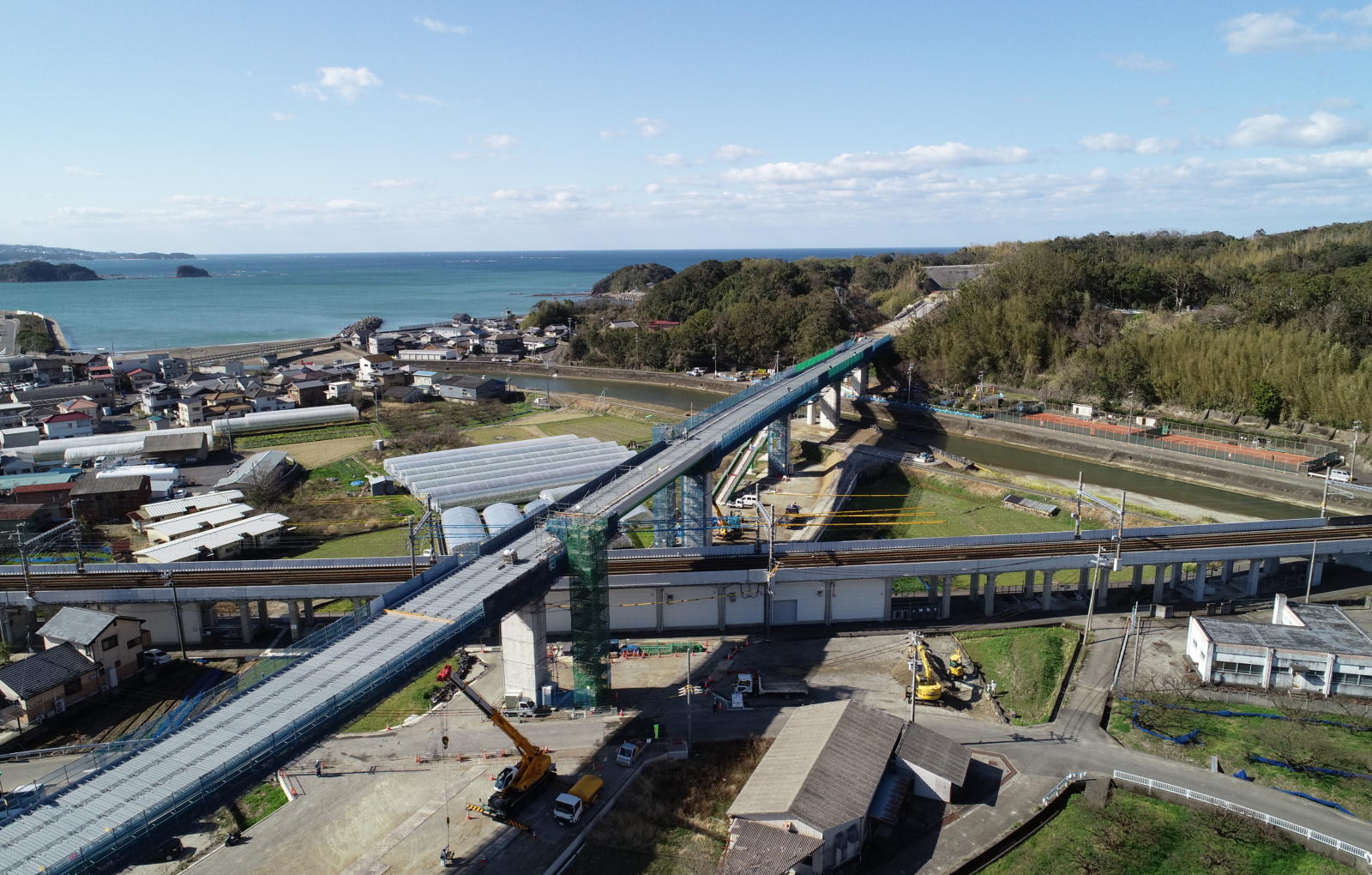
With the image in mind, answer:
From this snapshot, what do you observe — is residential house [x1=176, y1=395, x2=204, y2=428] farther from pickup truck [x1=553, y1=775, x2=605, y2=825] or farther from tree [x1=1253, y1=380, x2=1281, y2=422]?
tree [x1=1253, y1=380, x2=1281, y2=422]

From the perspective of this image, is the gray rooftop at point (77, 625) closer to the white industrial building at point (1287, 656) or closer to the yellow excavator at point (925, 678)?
the yellow excavator at point (925, 678)

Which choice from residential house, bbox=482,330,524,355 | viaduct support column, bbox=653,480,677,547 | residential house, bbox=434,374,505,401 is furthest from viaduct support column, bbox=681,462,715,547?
residential house, bbox=482,330,524,355

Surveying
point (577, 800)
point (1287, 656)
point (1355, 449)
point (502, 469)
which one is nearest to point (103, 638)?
point (577, 800)

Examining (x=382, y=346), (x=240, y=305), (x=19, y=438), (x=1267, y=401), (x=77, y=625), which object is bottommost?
(x=77, y=625)

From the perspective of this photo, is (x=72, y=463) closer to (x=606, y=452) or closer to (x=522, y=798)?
(x=606, y=452)

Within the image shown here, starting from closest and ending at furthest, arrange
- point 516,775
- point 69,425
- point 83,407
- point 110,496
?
point 516,775 < point 110,496 < point 69,425 < point 83,407

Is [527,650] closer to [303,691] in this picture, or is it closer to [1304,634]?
[303,691]

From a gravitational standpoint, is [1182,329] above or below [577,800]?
above
